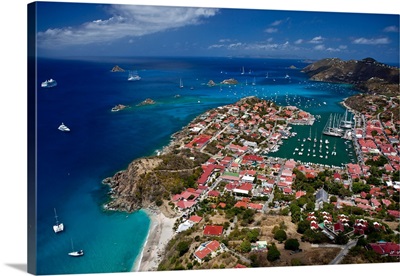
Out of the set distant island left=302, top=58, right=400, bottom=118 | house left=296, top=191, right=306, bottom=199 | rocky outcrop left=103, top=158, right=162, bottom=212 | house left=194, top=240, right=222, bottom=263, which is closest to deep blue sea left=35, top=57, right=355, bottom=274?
rocky outcrop left=103, top=158, right=162, bottom=212

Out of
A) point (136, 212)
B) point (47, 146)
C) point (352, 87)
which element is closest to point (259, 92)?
point (352, 87)

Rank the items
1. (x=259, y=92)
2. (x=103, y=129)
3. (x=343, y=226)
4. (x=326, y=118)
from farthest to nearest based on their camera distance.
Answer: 1. (x=326, y=118)
2. (x=259, y=92)
3. (x=103, y=129)
4. (x=343, y=226)

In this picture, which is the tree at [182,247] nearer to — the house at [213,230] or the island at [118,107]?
the house at [213,230]

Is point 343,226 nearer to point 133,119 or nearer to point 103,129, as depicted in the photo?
point 103,129

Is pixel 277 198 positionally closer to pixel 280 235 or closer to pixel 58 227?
pixel 280 235

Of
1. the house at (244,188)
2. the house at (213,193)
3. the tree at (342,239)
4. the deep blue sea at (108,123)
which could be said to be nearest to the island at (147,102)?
the deep blue sea at (108,123)

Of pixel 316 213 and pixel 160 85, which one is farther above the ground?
pixel 160 85

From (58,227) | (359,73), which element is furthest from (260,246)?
(359,73)
